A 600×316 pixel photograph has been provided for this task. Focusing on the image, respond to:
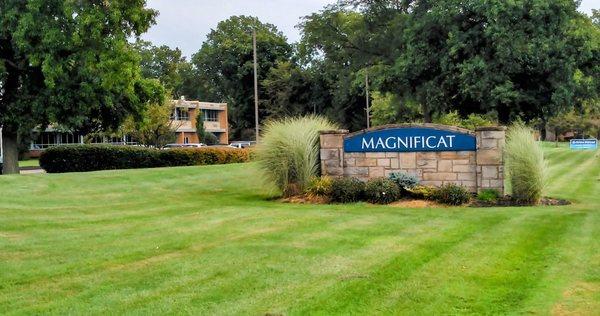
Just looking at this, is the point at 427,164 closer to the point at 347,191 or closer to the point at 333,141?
the point at 347,191

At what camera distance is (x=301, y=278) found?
6.06 metres

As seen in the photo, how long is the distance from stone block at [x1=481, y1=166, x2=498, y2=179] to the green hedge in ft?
51.1

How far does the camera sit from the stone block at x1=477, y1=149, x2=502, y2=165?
13.2 meters

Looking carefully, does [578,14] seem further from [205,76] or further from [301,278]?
[205,76]

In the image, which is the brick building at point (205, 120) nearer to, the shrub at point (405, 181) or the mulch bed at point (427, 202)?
the mulch bed at point (427, 202)

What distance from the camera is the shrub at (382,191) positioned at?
12828 millimetres

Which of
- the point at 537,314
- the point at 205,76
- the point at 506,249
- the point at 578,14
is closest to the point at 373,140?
the point at 506,249

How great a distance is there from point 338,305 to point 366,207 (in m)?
6.96

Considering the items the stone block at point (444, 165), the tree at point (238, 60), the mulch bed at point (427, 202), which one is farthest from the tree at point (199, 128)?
the stone block at point (444, 165)

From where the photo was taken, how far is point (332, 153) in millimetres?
14461

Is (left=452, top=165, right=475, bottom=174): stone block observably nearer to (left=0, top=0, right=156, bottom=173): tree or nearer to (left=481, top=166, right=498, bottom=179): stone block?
(left=481, top=166, right=498, bottom=179): stone block

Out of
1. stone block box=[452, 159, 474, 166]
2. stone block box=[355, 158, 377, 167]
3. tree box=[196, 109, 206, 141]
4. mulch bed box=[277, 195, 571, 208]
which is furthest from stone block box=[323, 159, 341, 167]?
tree box=[196, 109, 206, 141]

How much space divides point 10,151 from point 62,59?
5.60m

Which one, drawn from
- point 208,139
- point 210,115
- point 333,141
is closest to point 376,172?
point 333,141
